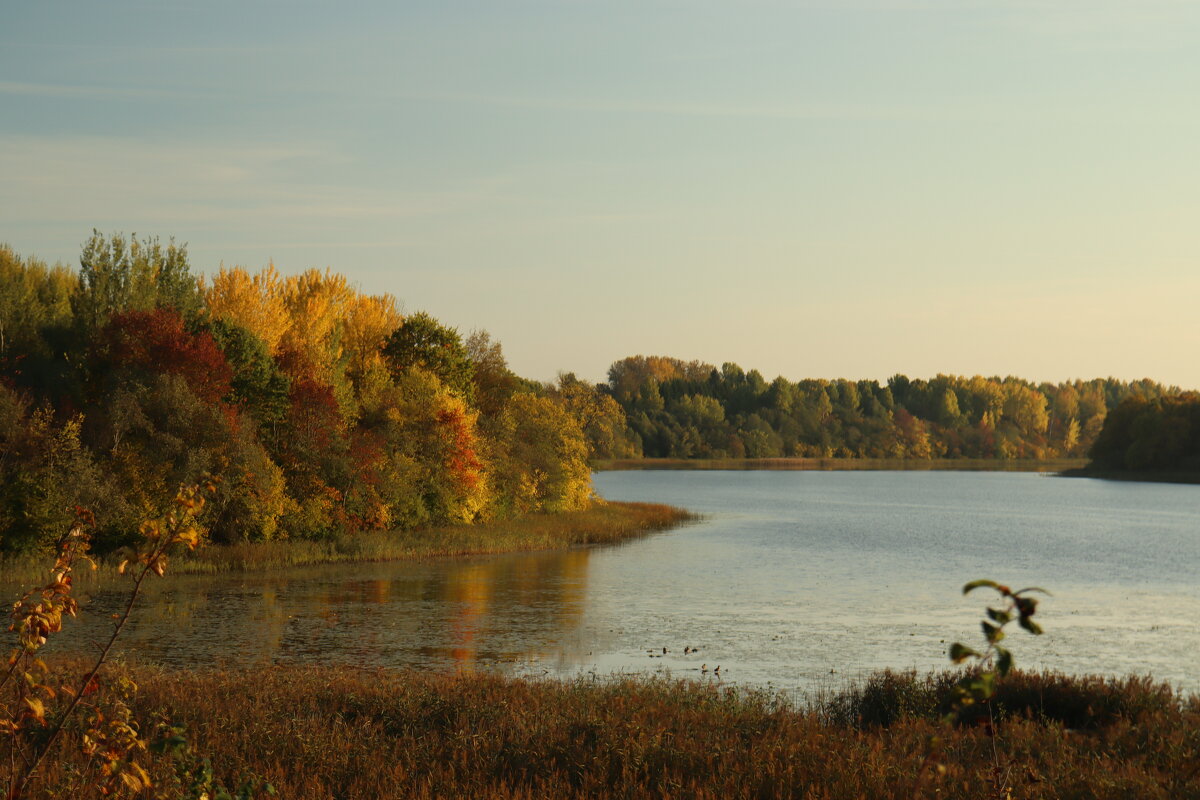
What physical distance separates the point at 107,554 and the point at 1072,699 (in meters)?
35.8

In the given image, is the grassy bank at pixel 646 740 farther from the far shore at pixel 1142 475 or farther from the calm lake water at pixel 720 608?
the far shore at pixel 1142 475

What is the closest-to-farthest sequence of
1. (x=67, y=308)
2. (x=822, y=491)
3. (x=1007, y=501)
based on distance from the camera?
1. (x=67, y=308)
2. (x=1007, y=501)
3. (x=822, y=491)

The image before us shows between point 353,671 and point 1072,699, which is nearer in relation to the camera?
point 1072,699

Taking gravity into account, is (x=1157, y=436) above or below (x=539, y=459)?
above

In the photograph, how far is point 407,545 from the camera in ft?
167

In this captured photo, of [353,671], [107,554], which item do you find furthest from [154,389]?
[353,671]

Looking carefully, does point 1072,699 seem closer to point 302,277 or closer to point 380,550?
point 380,550

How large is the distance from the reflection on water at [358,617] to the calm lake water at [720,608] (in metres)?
0.10

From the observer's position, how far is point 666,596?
131 feet

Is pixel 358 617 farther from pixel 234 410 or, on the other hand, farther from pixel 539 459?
pixel 539 459

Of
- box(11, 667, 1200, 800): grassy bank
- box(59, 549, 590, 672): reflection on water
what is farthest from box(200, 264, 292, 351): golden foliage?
box(11, 667, 1200, 800): grassy bank

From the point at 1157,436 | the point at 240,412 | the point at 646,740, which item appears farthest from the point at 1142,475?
the point at 646,740

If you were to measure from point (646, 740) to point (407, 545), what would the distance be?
127 feet

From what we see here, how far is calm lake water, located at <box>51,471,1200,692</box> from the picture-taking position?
2725cm
